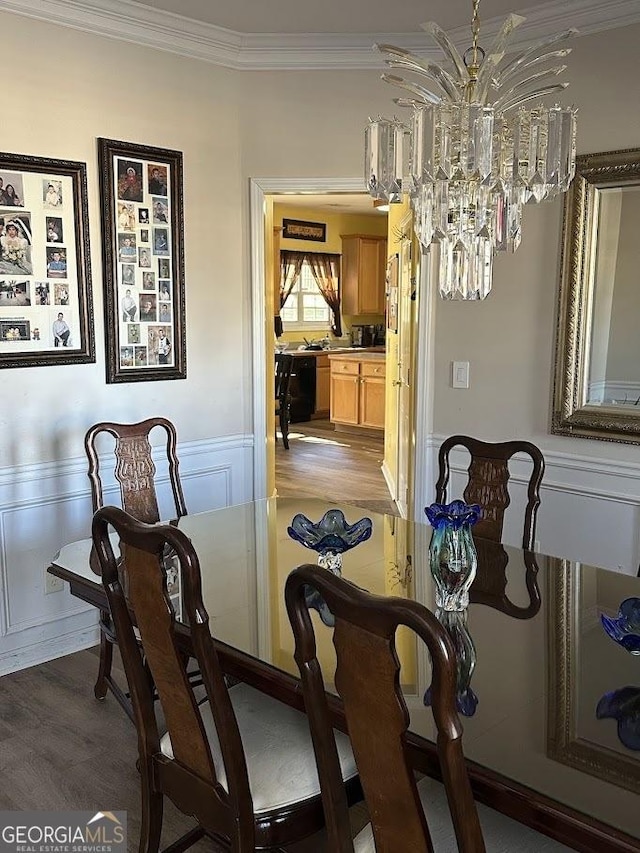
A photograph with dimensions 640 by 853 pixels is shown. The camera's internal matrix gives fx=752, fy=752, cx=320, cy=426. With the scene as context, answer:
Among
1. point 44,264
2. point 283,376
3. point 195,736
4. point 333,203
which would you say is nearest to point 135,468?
point 44,264

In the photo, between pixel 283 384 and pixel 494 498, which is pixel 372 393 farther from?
pixel 494 498

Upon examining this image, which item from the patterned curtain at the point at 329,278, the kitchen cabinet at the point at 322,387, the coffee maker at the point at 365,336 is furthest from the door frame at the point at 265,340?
the coffee maker at the point at 365,336

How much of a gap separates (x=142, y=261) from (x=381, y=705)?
2.83m

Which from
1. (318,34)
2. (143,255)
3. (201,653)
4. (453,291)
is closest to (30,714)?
(201,653)

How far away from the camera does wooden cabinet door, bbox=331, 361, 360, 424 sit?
8.88 meters

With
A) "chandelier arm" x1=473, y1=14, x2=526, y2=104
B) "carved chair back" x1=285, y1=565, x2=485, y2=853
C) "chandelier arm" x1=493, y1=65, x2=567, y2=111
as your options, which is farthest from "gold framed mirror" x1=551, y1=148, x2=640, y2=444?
"carved chair back" x1=285, y1=565, x2=485, y2=853

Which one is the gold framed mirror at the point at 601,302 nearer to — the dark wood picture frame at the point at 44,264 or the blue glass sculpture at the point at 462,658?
the blue glass sculpture at the point at 462,658

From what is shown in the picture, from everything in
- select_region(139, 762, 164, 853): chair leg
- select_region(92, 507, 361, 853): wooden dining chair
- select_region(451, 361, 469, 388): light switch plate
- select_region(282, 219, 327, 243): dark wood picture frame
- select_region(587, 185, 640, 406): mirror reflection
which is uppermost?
select_region(282, 219, 327, 243): dark wood picture frame

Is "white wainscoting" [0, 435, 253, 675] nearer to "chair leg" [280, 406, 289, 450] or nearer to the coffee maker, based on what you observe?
"chair leg" [280, 406, 289, 450]

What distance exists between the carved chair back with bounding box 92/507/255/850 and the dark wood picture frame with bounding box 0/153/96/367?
1745mm

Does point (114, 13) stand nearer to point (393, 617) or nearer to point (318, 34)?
point (318, 34)

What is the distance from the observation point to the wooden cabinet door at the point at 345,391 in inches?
350

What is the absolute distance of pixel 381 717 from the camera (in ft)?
4.05

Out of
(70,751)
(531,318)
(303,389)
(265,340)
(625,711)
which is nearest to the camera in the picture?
(625,711)
